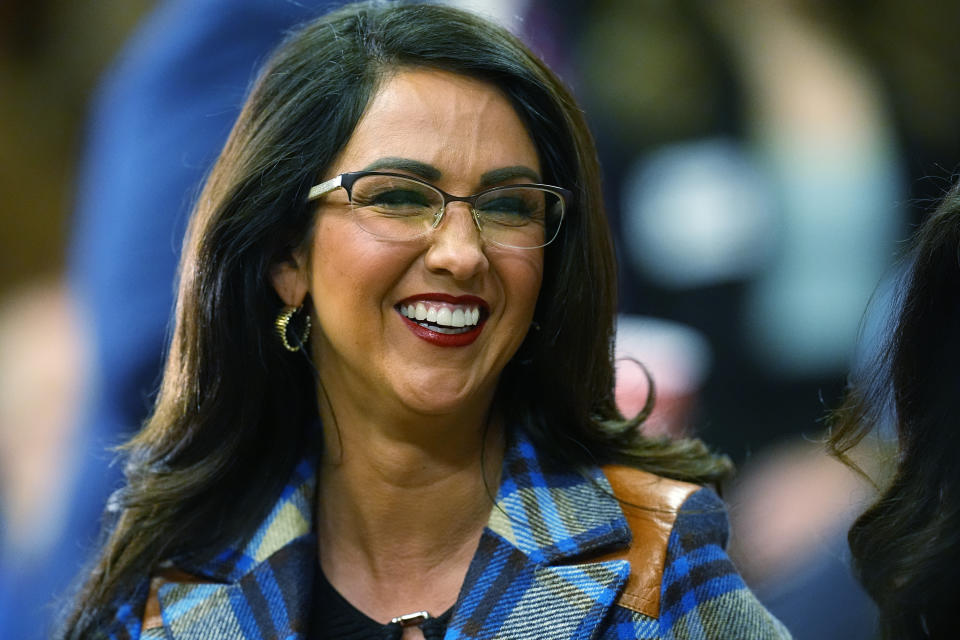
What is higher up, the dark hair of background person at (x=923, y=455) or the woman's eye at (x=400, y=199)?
the woman's eye at (x=400, y=199)

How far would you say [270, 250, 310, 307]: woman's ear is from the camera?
2.85m

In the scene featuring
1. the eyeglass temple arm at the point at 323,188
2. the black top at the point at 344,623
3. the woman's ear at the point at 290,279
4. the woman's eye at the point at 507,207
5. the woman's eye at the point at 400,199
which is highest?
the eyeglass temple arm at the point at 323,188

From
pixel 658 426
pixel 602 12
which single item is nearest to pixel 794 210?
pixel 602 12

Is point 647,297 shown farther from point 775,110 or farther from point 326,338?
point 326,338

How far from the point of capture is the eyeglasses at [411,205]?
104 inches

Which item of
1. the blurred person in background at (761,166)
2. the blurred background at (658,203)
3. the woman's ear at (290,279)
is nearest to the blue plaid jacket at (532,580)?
the woman's ear at (290,279)

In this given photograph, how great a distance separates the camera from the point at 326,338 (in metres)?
2.91

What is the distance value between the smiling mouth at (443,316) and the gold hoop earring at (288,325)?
0.94 ft

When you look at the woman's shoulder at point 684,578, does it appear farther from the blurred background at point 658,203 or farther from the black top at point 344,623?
the blurred background at point 658,203

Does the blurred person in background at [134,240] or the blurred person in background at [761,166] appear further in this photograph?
the blurred person in background at [761,166]

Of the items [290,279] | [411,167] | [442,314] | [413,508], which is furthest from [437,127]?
[413,508]

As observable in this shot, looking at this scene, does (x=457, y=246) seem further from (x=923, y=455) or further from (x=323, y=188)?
(x=923, y=455)

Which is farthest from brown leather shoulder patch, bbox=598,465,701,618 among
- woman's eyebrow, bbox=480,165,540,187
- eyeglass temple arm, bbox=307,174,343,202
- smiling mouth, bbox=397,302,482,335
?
eyeglass temple arm, bbox=307,174,343,202

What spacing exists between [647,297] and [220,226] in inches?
82.3
